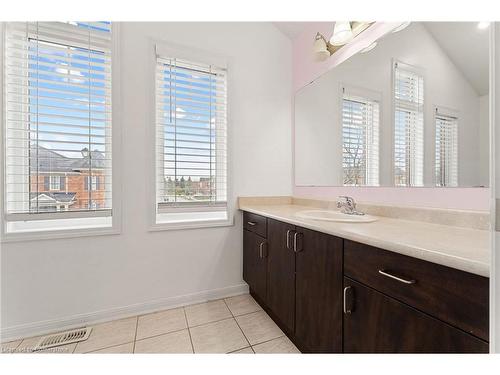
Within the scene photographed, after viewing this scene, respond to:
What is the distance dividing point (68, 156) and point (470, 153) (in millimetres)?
2382

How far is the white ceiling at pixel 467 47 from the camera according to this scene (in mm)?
979

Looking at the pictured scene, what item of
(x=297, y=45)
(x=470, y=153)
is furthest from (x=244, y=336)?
(x=297, y=45)

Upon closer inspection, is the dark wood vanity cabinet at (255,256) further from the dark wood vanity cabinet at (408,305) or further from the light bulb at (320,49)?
the light bulb at (320,49)

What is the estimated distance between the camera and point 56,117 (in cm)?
153

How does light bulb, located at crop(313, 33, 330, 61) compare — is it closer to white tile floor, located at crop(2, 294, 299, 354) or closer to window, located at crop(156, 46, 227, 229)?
window, located at crop(156, 46, 227, 229)

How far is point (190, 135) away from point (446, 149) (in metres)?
1.73

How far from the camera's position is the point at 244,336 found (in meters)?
1.48

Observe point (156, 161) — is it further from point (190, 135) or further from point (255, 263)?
point (255, 263)

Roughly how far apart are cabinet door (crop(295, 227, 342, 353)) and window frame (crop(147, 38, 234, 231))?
0.92 meters

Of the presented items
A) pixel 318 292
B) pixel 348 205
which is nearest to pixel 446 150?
pixel 348 205

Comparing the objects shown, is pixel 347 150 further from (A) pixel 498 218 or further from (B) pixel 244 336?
(B) pixel 244 336

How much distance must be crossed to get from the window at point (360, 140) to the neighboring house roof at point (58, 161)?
187 centimetres

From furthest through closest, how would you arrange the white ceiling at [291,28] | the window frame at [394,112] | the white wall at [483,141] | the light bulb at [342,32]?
the white ceiling at [291,28]
the light bulb at [342,32]
the window frame at [394,112]
the white wall at [483,141]

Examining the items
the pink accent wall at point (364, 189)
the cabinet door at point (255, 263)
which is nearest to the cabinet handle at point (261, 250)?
the cabinet door at point (255, 263)
